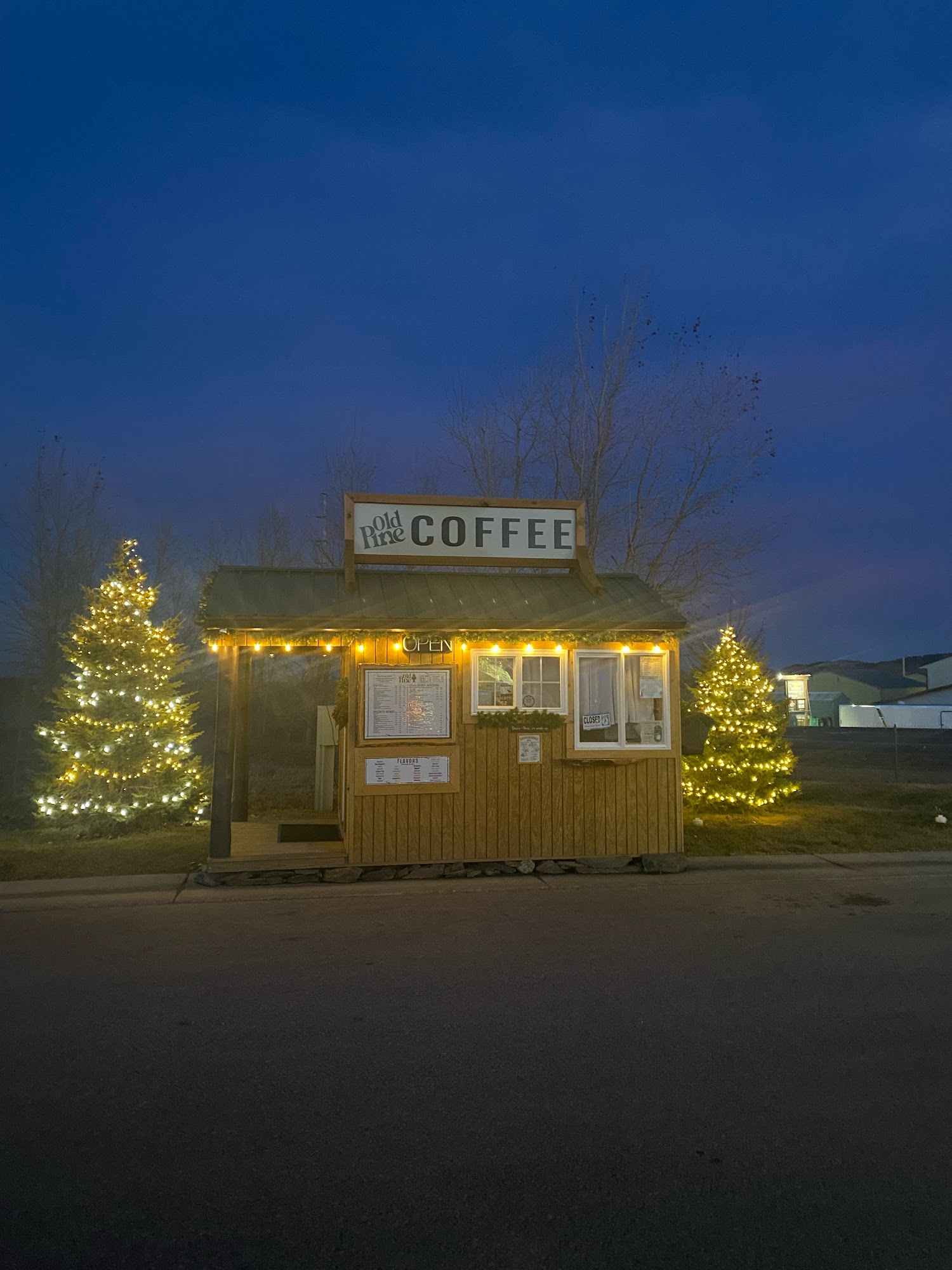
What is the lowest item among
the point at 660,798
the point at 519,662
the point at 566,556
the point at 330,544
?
the point at 660,798

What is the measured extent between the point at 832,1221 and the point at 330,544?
2125cm

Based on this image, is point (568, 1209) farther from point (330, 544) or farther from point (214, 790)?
point (330, 544)

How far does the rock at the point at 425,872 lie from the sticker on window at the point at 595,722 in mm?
2377

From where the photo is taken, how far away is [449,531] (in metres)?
11.8

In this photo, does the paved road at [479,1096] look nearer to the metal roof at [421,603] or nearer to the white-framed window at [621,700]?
the white-framed window at [621,700]

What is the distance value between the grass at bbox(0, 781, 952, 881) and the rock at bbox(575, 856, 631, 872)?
1704mm

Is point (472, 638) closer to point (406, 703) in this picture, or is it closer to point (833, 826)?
point (406, 703)

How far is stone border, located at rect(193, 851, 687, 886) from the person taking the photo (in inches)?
408

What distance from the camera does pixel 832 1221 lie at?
3.47 metres

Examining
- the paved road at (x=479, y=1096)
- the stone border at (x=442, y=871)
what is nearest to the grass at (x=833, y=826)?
the stone border at (x=442, y=871)

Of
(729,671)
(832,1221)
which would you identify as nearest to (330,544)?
(729,671)

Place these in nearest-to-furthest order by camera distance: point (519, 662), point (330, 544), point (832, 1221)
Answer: point (832, 1221), point (519, 662), point (330, 544)

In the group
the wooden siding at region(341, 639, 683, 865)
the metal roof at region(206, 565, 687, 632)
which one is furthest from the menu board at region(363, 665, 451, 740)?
the metal roof at region(206, 565, 687, 632)

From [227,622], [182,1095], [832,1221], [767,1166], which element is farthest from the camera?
[227,622]
